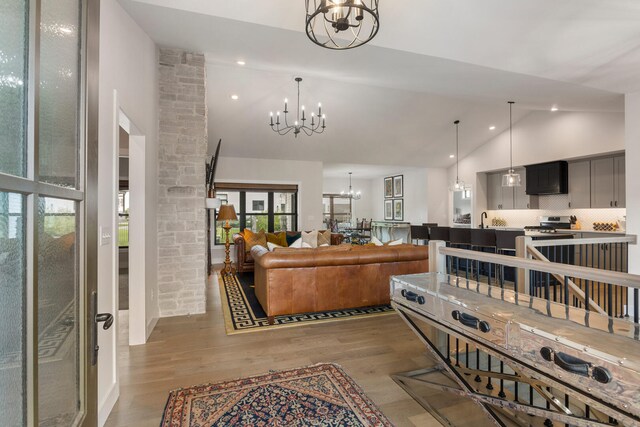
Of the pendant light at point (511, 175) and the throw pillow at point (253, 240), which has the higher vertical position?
the pendant light at point (511, 175)

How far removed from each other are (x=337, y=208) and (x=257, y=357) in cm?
1136

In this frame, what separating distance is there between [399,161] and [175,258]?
7.35 meters

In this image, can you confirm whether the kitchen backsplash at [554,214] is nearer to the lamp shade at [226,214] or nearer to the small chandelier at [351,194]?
the small chandelier at [351,194]

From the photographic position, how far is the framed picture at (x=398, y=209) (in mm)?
11641

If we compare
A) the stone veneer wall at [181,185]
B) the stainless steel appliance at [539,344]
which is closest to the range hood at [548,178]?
the stainless steel appliance at [539,344]

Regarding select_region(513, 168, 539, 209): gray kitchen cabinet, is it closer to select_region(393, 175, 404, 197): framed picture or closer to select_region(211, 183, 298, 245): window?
select_region(393, 175, 404, 197): framed picture

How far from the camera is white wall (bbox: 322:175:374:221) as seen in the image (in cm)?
1360

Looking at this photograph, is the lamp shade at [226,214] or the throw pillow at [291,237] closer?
the lamp shade at [226,214]

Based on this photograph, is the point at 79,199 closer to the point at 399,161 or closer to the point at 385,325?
the point at 385,325

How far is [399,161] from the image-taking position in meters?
9.56

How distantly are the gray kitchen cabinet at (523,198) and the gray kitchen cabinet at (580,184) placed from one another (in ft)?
2.77

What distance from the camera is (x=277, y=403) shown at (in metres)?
2.15

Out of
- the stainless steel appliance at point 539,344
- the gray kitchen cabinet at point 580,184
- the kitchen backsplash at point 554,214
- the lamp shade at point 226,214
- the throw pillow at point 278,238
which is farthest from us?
the throw pillow at point 278,238

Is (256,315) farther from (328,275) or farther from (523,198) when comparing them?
(523,198)
